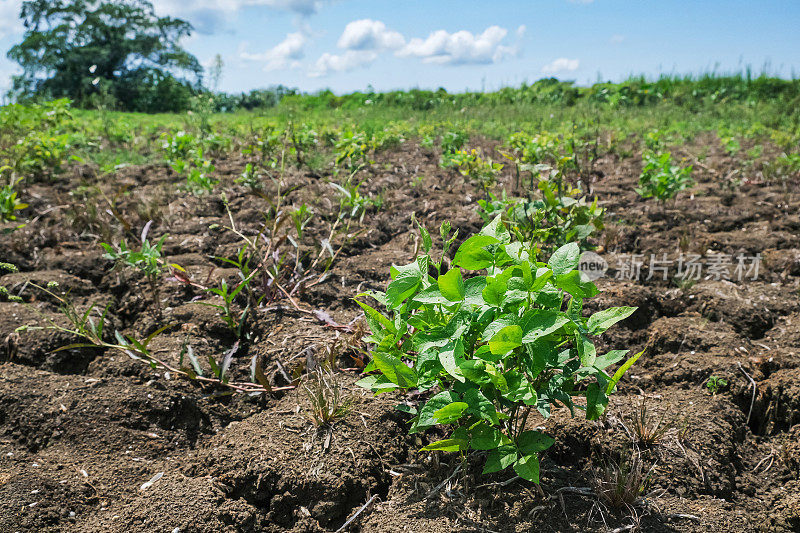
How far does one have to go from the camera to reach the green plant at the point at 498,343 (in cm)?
144

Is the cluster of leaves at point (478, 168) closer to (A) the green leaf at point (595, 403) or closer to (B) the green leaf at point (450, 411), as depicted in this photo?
(A) the green leaf at point (595, 403)

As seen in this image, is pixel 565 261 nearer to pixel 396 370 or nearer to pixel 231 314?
pixel 396 370

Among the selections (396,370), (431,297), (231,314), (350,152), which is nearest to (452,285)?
(431,297)

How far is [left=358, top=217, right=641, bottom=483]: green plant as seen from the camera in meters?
1.44

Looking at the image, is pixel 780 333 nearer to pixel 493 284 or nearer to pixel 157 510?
pixel 493 284

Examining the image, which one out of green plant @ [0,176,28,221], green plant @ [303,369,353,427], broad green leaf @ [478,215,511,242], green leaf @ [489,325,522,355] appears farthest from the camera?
green plant @ [0,176,28,221]

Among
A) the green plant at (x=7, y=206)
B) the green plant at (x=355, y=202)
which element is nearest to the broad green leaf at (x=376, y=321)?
the green plant at (x=355, y=202)

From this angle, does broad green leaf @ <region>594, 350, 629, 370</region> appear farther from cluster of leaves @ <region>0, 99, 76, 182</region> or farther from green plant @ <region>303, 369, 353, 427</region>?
cluster of leaves @ <region>0, 99, 76, 182</region>

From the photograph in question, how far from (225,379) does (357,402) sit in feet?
2.04

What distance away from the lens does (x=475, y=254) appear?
1.59m

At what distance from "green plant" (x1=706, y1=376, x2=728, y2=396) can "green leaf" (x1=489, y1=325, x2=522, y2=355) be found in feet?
4.37

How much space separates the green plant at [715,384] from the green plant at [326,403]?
57.9 inches

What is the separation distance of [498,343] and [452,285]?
21cm

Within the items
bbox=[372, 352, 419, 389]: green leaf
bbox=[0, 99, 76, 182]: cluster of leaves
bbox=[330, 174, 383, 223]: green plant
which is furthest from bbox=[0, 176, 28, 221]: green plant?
bbox=[372, 352, 419, 389]: green leaf
